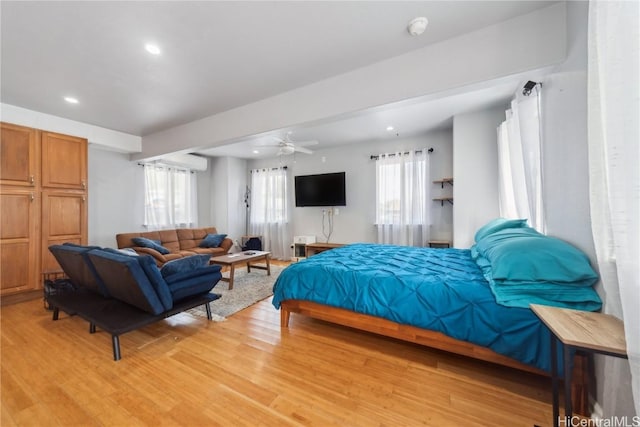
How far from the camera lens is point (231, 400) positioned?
158 centimetres

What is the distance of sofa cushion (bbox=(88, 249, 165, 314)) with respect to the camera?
2.00 meters

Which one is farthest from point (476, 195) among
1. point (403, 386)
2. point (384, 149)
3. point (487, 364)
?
point (403, 386)

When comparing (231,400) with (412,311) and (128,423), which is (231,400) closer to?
(128,423)

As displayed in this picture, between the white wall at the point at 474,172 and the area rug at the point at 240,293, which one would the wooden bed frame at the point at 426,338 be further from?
the white wall at the point at 474,172

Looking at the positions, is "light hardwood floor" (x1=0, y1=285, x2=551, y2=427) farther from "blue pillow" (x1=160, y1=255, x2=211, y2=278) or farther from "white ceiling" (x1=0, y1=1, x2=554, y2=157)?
"white ceiling" (x1=0, y1=1, x2=554, y2=157)

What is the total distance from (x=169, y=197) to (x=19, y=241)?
257 centimetres

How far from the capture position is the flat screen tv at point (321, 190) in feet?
17.8

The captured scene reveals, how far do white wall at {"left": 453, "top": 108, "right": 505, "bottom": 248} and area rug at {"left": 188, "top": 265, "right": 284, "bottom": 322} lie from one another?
312 cm

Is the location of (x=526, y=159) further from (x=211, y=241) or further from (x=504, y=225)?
(x=211, y=241)

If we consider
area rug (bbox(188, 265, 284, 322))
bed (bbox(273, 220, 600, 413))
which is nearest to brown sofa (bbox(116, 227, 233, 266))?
area rug (bbox(188, 265, 284, 322))

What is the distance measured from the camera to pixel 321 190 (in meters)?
5.63

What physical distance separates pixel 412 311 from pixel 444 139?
3741 millimetres

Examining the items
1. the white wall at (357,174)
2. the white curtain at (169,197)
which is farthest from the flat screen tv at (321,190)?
the white curtain at (169,197)

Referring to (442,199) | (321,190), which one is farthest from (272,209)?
(442,199)
